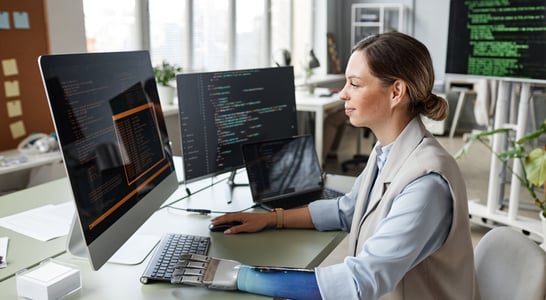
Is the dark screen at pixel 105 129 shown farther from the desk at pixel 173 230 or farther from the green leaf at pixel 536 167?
the green leaf at pixel 536 167

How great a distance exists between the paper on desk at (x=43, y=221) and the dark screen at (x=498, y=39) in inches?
108

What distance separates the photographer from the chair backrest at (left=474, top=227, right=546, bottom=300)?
1.16 meters


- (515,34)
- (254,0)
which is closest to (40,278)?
(515,34)

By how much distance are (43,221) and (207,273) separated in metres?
0.71

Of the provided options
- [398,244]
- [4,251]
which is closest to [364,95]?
[398,244]

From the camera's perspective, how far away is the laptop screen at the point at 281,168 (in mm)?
1797

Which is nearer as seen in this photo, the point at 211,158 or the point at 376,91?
the point at 376,91

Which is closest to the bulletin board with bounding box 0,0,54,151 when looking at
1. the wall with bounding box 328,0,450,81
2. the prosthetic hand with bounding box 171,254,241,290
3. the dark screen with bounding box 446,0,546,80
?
the prosthetic hand with bounding box 171,254,241,290

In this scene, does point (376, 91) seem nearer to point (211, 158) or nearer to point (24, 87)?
point (211, 158)

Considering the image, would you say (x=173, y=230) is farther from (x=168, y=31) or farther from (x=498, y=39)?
(x=168, y=31)

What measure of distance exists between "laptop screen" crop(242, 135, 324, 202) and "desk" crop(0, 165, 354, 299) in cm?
9

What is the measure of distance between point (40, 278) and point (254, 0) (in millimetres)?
5191

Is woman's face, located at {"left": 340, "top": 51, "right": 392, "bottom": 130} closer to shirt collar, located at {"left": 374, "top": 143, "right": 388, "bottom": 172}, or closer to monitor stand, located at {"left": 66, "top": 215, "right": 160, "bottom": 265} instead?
shirt collar, located at {"left": 374, "top": 143, "right": 388, "bottom": 172}

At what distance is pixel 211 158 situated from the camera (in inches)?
71.7
